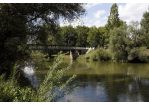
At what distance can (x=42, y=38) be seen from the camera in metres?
9.48

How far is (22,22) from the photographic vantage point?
7.55m

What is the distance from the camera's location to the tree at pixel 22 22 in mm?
6922

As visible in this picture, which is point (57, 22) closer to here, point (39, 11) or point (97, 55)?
point (39, 11)

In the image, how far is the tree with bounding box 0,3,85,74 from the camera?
22.7ft

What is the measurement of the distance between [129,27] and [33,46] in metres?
22.7

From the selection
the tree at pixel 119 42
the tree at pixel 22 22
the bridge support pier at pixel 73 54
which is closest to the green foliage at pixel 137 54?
the tree at pixel 119 42

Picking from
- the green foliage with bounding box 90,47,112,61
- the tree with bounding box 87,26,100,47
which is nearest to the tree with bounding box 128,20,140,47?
the green foliage with bounding box 90,47,112,61

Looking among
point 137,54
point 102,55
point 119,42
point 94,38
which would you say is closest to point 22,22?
point 119,42

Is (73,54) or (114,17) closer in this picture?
(114,17)

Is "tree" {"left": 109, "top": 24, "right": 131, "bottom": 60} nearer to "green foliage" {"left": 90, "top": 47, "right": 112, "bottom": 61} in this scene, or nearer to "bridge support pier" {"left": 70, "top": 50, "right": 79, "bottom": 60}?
"green foliage" {"left": 90, "top": 47, "right": 112, "bottom": 61}

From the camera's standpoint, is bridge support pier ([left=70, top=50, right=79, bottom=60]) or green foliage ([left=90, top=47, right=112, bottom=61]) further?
bridge support pier ([left=70, top=50, right=79, bottom=60])

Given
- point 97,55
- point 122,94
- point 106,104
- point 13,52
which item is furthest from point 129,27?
point 106,104

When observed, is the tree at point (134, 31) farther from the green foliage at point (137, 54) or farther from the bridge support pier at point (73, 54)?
the bridge support pier at point (73, 54)

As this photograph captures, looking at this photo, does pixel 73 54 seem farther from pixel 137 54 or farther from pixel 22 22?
pixel 22 22
